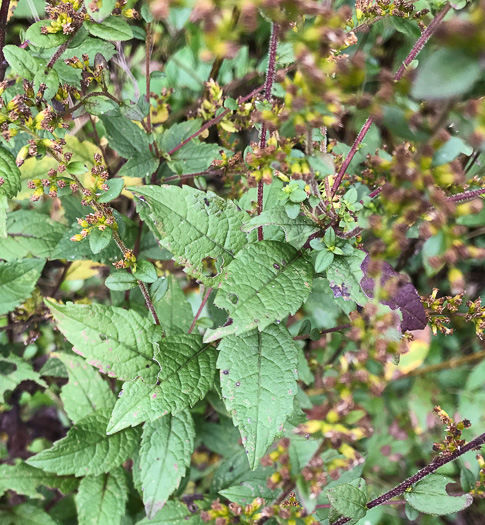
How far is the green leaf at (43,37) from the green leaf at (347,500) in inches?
57.8

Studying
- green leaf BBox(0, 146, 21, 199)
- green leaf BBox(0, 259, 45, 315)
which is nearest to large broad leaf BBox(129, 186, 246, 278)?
green leaf BBox(0, 146, 21, 199)

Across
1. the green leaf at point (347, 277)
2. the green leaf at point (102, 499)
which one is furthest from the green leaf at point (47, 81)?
the green leaf at point (102, 499)

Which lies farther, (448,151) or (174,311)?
(174,311)

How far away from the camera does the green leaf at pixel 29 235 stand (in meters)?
1.95

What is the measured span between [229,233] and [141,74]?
1709mm

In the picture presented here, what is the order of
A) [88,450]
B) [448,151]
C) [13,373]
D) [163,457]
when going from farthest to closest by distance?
[13,373], [88,450], [163,457], [448,151]

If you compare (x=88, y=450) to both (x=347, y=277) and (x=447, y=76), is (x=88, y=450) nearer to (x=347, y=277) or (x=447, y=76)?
(x=347, y=277)

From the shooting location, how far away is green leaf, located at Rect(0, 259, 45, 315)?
1.84 metres

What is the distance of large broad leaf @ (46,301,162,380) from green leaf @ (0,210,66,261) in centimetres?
55

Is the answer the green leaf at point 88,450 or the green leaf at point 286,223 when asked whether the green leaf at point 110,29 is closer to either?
the green leaf at point 286,223

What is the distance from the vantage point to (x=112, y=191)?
1.43 meters

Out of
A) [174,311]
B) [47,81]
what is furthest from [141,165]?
[174,311]

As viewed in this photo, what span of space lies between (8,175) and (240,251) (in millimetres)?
720

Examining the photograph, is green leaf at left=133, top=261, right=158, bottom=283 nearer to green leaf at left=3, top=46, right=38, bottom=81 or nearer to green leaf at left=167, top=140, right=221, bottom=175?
green leaf at left=167, top=140, right=221, bottom=175
